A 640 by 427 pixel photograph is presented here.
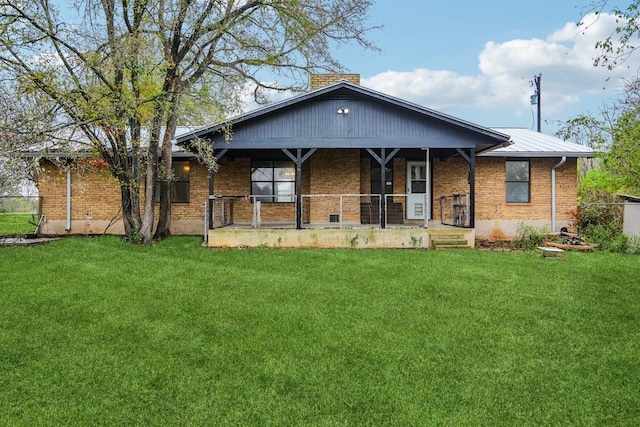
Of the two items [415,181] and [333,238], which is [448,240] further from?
[415,181]

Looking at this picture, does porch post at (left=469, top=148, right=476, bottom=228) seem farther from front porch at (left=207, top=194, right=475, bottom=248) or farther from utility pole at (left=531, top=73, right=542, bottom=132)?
utility pole at (left=531, top=73, right=542, bottom=132)

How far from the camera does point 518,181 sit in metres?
14.5

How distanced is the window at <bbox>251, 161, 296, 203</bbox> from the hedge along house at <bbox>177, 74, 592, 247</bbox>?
35 millimetres

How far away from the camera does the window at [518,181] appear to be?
14.4 m

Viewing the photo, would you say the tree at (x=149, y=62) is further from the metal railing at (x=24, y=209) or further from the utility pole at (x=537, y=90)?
the utility pole at (x=537, y=90)

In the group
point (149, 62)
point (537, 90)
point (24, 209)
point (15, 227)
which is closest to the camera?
point (149, 62)

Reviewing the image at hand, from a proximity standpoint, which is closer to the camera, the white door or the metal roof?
the metal roof

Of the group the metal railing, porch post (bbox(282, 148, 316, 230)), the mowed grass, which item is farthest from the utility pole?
the metal railing

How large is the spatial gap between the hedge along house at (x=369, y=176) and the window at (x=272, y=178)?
0.11ft

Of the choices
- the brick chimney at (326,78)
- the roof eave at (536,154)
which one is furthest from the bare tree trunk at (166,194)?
the roof eave at (536,154)

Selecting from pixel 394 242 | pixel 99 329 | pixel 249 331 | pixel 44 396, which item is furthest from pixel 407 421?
pixel 394 242

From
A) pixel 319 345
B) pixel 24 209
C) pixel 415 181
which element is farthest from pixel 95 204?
pixel 319 345

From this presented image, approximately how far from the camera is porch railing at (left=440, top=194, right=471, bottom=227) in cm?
1278

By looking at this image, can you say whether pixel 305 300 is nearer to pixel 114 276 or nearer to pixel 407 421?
pixel 407 421
